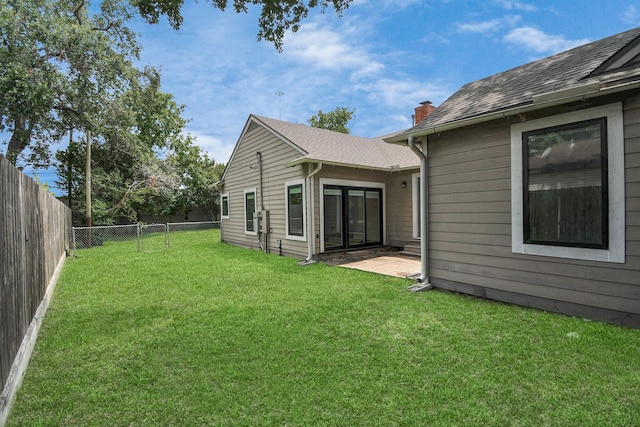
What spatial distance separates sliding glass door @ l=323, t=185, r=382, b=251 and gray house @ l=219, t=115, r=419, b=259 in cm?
3

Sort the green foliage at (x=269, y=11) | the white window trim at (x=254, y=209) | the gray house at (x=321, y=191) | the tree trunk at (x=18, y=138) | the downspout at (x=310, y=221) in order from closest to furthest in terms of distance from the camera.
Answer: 1. the green foliage at (x=269, y=11)
2. the downspout at (x=310, y=221)
3. the gray house at (x=321, y=191)
4. the white window trim at (x=254, y=209)
5. the tree trunk at (x=18, y=138)

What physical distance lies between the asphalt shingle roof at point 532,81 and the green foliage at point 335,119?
2211cm

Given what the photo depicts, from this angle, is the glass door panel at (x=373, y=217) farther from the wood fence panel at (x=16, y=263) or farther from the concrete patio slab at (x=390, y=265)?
the wood fence panel at (x=16, y=263)

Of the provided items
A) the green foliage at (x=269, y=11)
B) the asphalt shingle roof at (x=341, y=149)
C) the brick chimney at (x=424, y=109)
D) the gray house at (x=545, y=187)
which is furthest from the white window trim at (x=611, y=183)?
the brick chimney at (x=424, y=109)

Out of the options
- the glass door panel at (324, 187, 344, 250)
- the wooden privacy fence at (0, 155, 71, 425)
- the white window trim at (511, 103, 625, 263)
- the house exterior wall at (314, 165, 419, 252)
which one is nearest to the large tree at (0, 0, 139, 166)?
the wooden privacy fence at (0, 155, 71, 425)

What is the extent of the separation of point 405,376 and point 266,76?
1220 cm

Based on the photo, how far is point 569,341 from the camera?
10.5 ft

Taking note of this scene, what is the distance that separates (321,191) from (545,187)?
16.9ft

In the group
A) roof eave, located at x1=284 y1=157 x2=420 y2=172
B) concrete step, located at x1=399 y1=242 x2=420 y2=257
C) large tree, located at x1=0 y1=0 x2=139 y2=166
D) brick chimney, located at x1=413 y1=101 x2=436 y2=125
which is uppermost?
large tree, located at x1=0 y1=0 x2=139 y2=166

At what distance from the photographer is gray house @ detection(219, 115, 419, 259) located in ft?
27.6

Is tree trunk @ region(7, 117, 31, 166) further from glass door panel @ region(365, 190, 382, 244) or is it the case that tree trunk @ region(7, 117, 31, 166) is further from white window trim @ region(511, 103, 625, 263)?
white window trim @ region(511, 103, 625, 263)

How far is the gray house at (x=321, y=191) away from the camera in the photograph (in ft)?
27.6

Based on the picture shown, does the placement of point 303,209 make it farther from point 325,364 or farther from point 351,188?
point 325,364

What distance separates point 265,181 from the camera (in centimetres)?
1030
